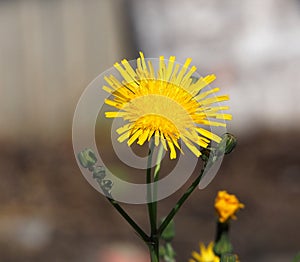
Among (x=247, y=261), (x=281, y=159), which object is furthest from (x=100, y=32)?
(x=247, y=261)

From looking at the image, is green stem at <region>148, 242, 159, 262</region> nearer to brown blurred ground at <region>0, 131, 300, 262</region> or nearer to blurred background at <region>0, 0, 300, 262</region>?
brown blurred ground at <region>0, 131, 300, 262</region>

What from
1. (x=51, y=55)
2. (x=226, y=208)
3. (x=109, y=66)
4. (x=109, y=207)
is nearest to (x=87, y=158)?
(x=226, y=208)

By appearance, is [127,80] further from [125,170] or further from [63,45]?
[63,45]

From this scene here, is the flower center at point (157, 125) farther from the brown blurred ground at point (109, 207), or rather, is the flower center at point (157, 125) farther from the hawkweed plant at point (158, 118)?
the brown blurred ground at point (109, 207)

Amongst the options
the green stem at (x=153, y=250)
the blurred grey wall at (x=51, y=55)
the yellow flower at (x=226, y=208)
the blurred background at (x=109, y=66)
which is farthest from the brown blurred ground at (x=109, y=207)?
the green stem at (x=153, y=250)

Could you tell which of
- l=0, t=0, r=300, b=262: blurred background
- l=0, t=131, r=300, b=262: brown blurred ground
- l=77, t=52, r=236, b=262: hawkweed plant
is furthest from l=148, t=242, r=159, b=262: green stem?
l=0, t=0, r=300, b=262: blurred background

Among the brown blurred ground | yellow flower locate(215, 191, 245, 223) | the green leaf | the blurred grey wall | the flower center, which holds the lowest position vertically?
the brown blurred ground

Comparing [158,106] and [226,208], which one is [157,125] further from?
[226,208]
